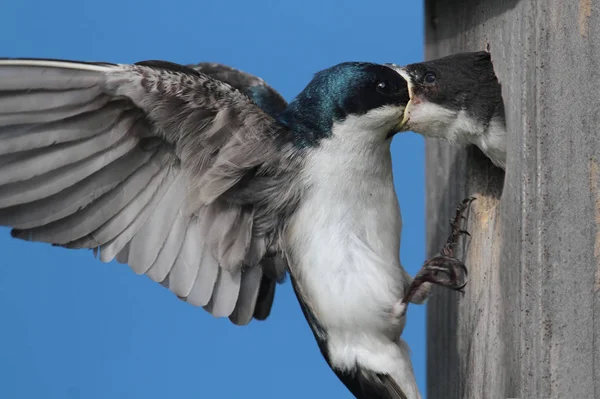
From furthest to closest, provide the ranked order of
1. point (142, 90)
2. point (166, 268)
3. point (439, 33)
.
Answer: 1. point (439, 33)
2. point (166, 268)
3. point (142, 90)

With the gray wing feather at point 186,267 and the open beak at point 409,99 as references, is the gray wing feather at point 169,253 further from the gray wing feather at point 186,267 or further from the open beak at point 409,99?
the open beak at point 409,99

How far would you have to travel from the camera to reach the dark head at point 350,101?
117cm

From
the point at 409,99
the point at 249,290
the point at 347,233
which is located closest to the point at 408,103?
the point at 409,99

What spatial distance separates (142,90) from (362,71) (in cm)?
23

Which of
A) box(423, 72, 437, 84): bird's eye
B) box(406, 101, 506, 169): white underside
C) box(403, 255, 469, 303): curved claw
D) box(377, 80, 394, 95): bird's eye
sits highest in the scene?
box(423, 72, 437, 84): bird's eye

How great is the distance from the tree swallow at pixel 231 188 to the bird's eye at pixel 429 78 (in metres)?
0.03

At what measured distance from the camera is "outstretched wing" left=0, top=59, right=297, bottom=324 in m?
1.11

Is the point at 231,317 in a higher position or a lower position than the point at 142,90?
lower

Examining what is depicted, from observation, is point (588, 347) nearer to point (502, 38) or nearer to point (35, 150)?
point (502, 38)

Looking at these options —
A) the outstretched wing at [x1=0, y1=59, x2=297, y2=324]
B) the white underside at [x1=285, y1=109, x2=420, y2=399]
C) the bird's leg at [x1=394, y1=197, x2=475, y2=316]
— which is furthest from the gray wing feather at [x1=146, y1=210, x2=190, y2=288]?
the bird's leg at [x1=394, y1=197, x2=475, y2=316]

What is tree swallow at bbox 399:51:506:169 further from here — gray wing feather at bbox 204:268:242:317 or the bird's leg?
gray wing feather at bbox 204:268:242:317

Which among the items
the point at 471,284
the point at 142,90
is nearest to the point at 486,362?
the point at 471,284

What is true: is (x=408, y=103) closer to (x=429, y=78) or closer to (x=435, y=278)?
(x=429, y=78)

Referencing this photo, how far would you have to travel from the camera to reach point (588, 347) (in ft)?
3.31
